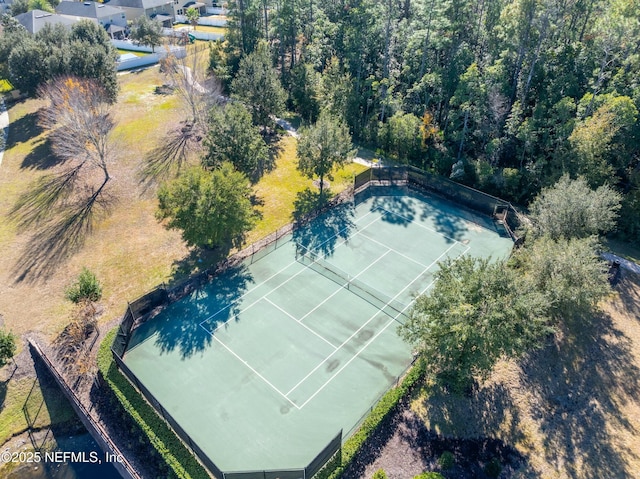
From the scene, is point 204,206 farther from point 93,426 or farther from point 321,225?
point 93,426

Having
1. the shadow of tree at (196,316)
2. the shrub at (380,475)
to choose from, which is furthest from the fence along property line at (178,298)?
the shrub at (380,475)

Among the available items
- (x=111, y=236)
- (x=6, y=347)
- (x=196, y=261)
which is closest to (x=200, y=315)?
(x=196, y=261)

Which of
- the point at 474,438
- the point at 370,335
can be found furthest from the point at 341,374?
the point at 474,438

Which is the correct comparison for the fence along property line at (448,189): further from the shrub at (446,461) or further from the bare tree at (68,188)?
the bare tree at (68,188)

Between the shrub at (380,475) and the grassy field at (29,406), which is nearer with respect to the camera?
the shrub at (380,475)

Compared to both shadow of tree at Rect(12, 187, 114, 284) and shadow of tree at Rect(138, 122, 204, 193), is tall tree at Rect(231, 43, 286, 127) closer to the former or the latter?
shadow of tree at Rect(138, 122, 204, 193)

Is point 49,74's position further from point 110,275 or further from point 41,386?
point 41,386

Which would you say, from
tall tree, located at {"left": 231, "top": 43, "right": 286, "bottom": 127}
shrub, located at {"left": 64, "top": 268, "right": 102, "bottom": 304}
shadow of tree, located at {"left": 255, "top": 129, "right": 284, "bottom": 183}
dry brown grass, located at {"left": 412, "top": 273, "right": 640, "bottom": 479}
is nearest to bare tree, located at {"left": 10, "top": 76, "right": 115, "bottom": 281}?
shrub, located at {"left": 64, "top": 268, "right": 102, "bottom": 304}
